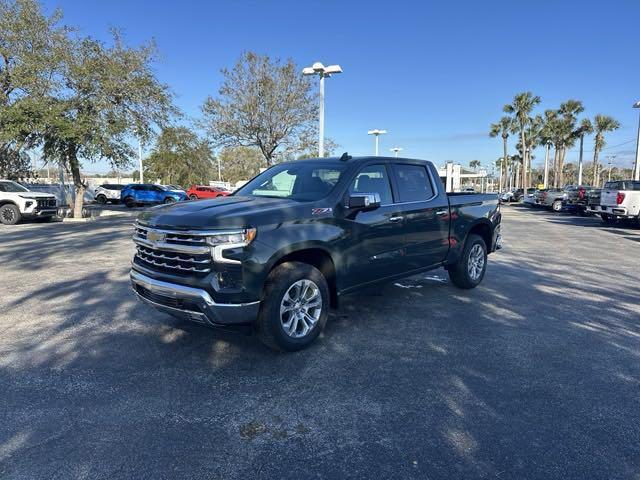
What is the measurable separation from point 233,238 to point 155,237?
887 mm

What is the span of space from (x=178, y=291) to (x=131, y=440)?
1.29 m

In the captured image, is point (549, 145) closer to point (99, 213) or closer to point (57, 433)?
point (99, 213)

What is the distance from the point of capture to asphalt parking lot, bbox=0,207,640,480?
2688 mm

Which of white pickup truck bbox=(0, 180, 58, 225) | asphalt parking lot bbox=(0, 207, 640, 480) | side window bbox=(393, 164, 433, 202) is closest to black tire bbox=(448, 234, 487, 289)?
asphalt parking lot bbox=(0, 207, 640, 480)

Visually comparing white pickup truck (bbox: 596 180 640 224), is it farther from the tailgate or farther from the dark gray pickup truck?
the dark gray pickup truck

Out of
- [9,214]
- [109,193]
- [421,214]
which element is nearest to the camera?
[421,214]

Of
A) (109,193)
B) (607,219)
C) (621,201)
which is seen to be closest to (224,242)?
(621,201)

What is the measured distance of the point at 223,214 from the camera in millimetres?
3865

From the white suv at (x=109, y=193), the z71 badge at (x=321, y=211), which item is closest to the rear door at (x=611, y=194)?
the z71 badge at (x=321, y=211)

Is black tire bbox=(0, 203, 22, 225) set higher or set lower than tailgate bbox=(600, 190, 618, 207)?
lower

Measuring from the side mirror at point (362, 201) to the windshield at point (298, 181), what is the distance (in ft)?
1.03

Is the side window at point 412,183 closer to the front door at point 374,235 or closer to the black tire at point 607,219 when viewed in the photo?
the front door at point 374,235

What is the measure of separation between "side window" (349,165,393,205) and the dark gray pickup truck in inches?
0.5

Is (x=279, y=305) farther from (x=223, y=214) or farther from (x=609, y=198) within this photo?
(x=609, y=198)
